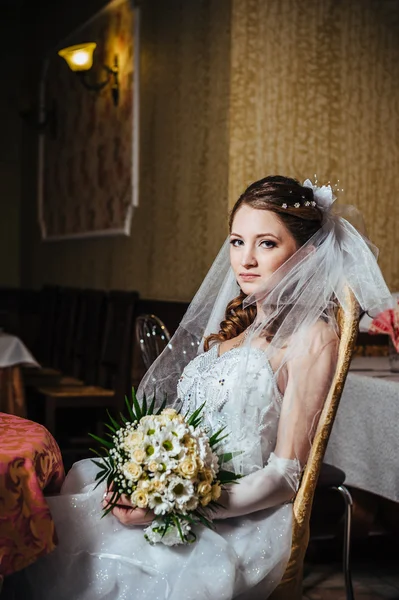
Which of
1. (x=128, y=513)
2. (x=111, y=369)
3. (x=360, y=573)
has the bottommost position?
(x=360, y=573)

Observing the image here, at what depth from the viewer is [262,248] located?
2057 mm

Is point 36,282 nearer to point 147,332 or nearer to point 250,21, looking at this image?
point 250,21

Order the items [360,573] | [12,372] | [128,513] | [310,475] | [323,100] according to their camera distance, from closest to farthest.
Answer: [128,513] < [310,475] < [360,573] < [323,100] < [12,372]

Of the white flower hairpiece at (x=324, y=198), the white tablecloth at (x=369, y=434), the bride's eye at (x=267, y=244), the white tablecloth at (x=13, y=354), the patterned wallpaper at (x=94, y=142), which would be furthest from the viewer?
the patterned wallpaper at (x=94, y=142)

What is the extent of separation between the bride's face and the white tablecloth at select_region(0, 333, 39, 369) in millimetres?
3431

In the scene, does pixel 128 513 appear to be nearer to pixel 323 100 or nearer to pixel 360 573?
pixel 360 573

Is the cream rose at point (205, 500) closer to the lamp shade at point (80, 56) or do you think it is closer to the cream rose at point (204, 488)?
the cream rose at point (204, 488)

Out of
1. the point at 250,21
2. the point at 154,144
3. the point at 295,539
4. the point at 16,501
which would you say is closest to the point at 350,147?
the point at 250,21

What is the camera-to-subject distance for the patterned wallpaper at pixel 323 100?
4586 mm

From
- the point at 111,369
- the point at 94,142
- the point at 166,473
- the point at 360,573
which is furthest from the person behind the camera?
the point at 94,142

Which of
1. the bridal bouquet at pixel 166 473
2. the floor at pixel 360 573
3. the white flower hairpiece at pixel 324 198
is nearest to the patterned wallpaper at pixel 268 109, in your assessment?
the floor at pixel 360 573

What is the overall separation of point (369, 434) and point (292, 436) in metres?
1.50

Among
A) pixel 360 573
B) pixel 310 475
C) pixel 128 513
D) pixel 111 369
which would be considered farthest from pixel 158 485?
pixel 111 369

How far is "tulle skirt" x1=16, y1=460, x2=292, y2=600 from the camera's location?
5.88 ft
